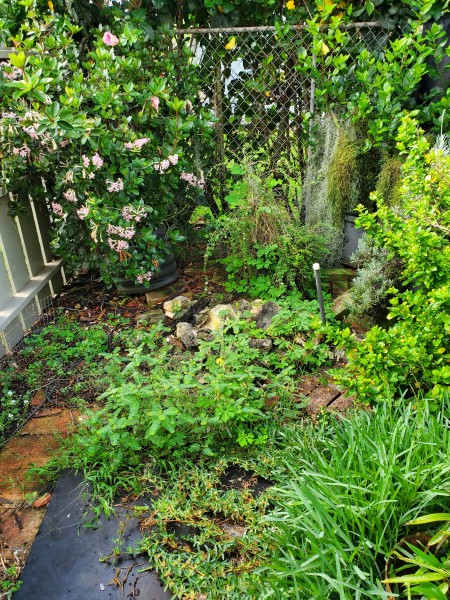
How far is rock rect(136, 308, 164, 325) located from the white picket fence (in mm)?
776

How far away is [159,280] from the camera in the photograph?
3686mm

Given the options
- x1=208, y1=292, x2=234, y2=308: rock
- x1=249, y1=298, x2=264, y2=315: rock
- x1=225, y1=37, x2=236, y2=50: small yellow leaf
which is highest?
x1=225, y1=37, x2=236, y2=50: small yellow leaf

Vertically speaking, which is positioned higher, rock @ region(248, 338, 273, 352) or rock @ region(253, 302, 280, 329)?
rock @ region(253, 302, 280, 329)

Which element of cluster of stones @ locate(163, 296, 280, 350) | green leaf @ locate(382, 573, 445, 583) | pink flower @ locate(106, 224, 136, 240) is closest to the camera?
green leaf @ locate(382, 573, 445, 583)

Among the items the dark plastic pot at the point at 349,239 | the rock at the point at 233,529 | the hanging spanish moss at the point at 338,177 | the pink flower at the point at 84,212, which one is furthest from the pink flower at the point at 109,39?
the rock at the point at 233,529

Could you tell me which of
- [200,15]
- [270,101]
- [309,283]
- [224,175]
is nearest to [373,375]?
[309,283]

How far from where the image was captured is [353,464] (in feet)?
5.71

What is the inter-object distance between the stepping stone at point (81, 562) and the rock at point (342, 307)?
176 cm

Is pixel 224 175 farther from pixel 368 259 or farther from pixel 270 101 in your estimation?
pixel 368 259

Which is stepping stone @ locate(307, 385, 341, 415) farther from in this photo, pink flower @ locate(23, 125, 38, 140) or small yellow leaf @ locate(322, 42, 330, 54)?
small yellow leaf @ locate(322, 42, 330, 54)

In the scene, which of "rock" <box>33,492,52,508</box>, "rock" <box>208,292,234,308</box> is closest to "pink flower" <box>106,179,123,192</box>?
"rock" <box>208,292,234,308</box>

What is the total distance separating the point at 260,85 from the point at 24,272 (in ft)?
7.89

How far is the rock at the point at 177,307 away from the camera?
3.30 metres

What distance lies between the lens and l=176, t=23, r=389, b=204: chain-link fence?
3.88 m
